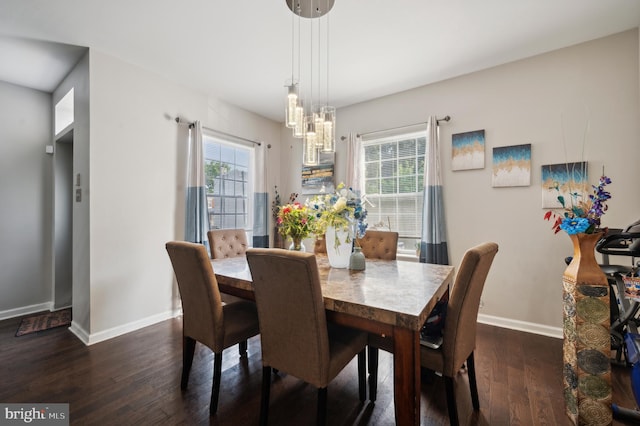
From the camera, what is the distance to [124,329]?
275cm

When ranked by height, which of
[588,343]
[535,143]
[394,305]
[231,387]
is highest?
[535,143]

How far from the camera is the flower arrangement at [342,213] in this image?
1922 millimetres

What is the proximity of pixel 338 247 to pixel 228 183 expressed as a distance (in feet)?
8.45

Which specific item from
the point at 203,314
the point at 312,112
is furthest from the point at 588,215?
the point at 203,314

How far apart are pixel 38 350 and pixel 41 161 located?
2.29m

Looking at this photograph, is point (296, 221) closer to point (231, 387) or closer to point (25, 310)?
point (231, 387)

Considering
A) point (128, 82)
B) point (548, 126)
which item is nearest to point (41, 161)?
point (128, 82)

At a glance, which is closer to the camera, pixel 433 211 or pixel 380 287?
pixel 380 287

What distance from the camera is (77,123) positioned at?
2.76m

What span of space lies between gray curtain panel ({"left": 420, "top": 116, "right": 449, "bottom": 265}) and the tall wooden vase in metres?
1.52

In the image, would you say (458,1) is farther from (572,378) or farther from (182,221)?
(182,221)

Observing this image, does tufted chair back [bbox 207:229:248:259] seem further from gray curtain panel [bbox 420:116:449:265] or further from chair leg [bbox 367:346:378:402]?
gray curtain panel [bbox 420:116:449:265]

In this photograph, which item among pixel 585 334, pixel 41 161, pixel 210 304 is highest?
pixel 41 161

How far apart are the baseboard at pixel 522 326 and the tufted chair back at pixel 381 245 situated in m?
1.47
